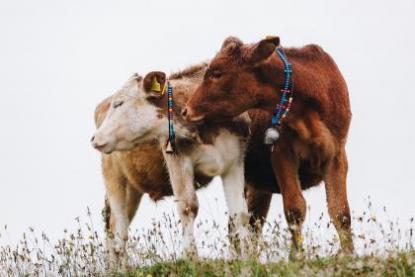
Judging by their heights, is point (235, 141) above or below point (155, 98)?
below

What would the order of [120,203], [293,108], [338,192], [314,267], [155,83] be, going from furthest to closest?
[120,203]
[155,83]
[338,192]
[293,108]
[314,267]

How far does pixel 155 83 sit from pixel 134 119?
0.50 metres

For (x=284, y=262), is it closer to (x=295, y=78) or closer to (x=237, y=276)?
(x=237, y=276)

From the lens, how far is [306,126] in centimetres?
979

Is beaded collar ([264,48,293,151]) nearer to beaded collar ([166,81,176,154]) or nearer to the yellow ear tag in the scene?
beaded collar ([166,81,176,154])

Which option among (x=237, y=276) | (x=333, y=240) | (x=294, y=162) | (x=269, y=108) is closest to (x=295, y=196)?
(x=294, y=162)

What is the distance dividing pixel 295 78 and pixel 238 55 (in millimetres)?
724

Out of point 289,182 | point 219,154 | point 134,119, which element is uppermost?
point 134,119

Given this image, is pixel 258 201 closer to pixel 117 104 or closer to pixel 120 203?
pixel 120 203

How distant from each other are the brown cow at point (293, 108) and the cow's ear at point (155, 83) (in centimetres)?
64

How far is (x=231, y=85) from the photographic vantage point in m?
9.62

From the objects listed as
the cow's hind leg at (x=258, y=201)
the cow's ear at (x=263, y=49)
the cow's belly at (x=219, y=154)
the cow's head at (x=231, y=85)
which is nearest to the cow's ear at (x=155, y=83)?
the cow's head at (x=231, y=85)

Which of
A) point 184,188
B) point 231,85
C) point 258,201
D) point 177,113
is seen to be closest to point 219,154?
point 184,188

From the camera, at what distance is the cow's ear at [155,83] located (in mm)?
10125
